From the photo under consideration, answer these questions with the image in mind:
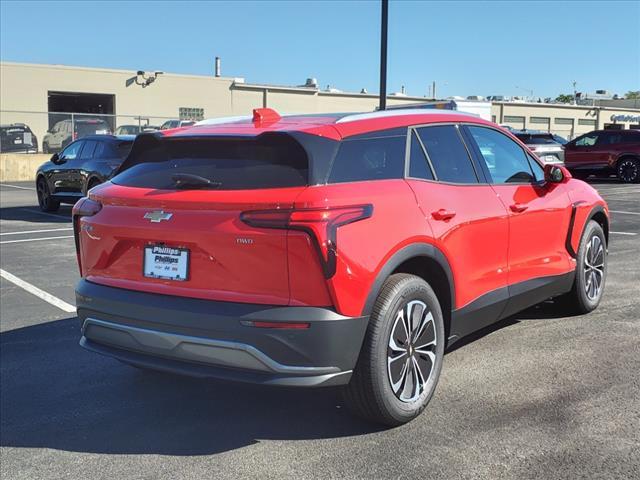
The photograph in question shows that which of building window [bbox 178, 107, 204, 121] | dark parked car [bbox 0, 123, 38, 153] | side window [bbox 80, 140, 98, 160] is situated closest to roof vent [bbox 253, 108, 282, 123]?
side window [bbox 80, 140, 98, 160]

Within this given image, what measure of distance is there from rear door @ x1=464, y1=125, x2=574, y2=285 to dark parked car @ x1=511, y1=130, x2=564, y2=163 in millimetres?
15957

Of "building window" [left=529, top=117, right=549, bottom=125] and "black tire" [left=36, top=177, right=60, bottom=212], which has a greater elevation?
"building window" [left=529, top=117, right=549, bottom=125]

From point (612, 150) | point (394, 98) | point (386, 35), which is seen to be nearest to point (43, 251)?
point (386, 35)

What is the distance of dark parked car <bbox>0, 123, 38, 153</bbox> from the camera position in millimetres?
28125

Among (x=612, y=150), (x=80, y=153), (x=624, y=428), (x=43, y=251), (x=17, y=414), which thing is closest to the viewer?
(x=624, y=428)

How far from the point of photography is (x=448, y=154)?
4.40 m

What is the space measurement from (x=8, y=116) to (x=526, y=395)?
120 ft

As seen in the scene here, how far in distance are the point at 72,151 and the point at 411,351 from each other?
1229 cm

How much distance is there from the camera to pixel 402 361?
12.2 ft

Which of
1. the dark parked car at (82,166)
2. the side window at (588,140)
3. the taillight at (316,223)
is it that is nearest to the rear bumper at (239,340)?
the taillight at (316,223)

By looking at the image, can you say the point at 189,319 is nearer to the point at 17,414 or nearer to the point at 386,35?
the point at 17,414

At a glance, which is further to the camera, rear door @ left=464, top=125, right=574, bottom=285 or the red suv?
rear door @ left=464, top=125, right=574, bottom=285

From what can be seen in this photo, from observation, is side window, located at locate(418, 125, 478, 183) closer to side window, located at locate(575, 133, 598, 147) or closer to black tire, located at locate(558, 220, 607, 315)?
black tire, located at locate(558, 220, 607, 315)

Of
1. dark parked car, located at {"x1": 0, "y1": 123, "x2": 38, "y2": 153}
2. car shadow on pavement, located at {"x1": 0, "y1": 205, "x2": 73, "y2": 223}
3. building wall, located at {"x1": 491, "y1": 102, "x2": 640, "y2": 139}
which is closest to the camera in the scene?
car shadow on pavement, located at {"x1": 0, "y1": 205, "x2": 73, "y2": 223}
